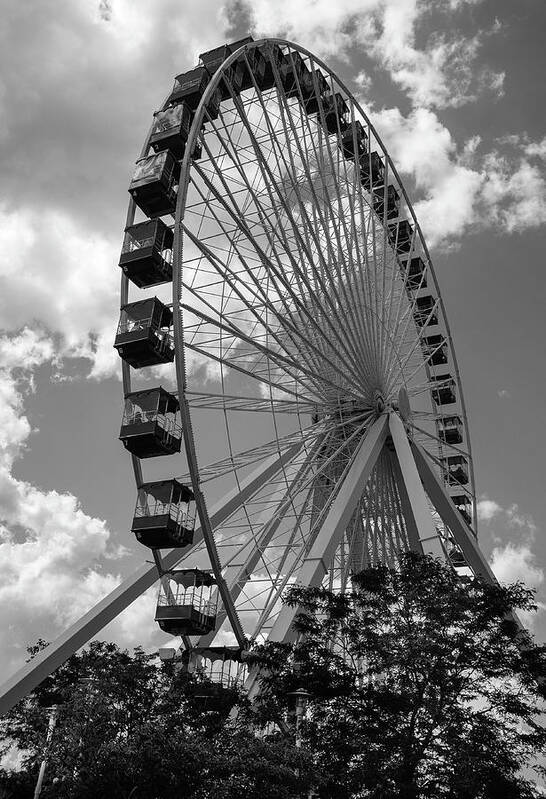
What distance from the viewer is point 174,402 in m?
22.5

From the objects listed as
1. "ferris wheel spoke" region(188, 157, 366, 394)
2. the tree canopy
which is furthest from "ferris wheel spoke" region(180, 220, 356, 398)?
the tree canopy

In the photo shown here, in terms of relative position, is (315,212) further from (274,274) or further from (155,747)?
(155,747)

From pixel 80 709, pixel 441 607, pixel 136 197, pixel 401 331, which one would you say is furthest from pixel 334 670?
pixel 401 331

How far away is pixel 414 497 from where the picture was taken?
78.8 ft

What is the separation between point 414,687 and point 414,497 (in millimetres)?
8933

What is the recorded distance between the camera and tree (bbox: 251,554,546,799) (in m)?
14.5

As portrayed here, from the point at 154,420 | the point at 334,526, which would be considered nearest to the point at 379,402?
the point at 334,526

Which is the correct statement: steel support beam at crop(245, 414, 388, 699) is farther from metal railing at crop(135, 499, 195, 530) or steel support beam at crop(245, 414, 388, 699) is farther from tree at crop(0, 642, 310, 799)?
metal railing at crop(135, 499, 195, 530)

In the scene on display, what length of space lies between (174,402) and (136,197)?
22.1 feet

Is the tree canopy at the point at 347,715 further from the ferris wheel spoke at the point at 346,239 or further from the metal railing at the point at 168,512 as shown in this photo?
the ferris wheel spoke at the point at 346,239

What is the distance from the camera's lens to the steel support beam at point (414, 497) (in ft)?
72.6

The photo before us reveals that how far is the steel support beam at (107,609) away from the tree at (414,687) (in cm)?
510

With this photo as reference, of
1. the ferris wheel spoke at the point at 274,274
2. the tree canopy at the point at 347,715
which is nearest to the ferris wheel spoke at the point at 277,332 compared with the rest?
the ferris wheel spoke at the point at 274,274

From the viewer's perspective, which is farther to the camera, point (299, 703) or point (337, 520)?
point (337, 520)
